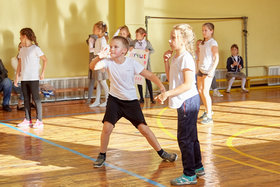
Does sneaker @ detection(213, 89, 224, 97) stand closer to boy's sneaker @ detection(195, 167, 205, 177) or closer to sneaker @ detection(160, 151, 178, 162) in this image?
sneaker @ detection(160, 151, 178, 162)

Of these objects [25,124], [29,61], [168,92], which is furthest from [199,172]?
[25,124]

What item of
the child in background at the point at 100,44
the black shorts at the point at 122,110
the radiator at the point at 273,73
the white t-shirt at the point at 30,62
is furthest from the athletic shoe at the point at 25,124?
the radiator at the point at 273,73

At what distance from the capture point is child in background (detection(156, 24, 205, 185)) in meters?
4.27

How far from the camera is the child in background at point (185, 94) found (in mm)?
4270

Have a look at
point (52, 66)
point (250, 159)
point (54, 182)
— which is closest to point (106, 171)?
point (54, 182)

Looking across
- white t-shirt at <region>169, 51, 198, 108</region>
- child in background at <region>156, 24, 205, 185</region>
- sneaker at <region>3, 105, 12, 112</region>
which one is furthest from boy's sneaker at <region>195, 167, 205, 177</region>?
sneaker at <region>3, 105, 12, 112</region>

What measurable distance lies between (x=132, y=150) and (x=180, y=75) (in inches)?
74.7

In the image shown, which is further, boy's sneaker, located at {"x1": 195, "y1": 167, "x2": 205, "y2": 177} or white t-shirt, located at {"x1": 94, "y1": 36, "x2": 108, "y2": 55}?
white t-shirt, located at {"x1": 94, "y1": 36, "x2": 108, "y2": 55}

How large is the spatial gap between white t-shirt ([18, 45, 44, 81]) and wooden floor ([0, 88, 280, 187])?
0.85 m

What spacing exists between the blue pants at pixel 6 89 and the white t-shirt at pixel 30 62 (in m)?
2.06

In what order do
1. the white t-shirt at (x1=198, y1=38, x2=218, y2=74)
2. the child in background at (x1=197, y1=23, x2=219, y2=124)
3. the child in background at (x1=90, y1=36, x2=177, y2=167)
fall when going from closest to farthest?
the child in background at (x1=90, y1=36, x2=177, y2=167), the child in background at (x1=197, y1=23, x2=219, y2=124), the white t-shirt at (x1=198, y1=38, x2=218, y2=74)

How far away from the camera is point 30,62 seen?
292 inches

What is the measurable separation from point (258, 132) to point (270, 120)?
1.08m

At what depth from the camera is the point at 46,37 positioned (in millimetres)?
10492
